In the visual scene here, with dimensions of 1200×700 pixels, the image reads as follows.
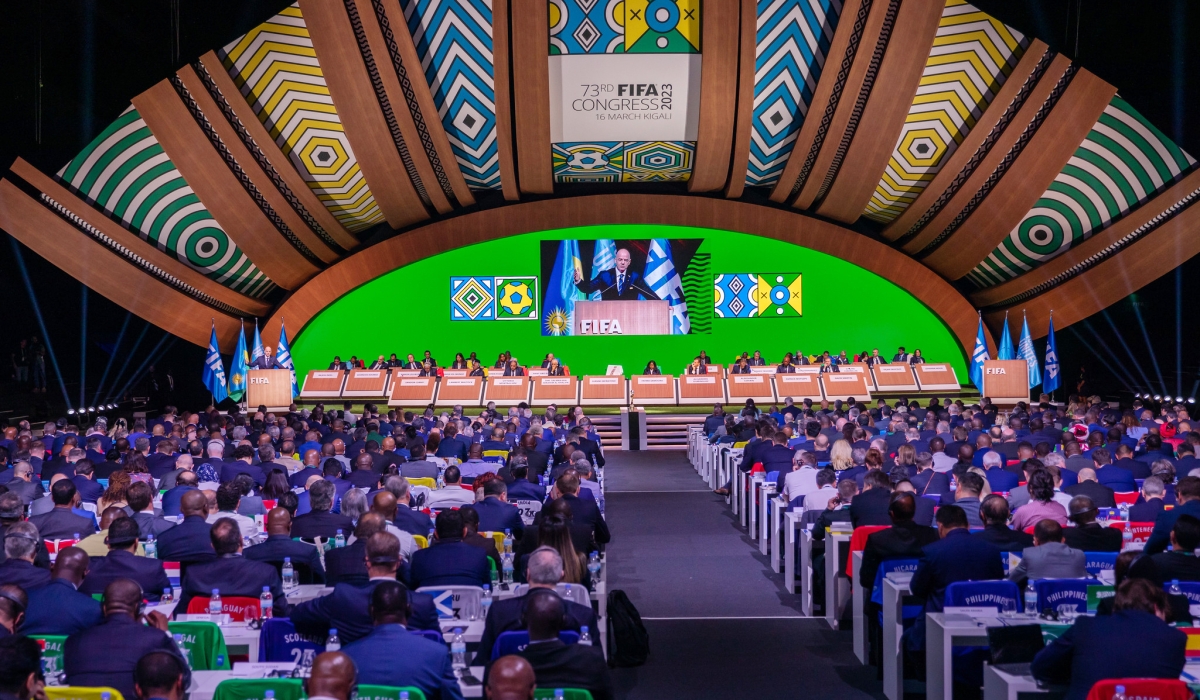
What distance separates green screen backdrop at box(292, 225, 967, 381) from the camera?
2661 centimetres

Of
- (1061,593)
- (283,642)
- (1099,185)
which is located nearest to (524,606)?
(283,642)

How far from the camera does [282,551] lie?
5.94 metres

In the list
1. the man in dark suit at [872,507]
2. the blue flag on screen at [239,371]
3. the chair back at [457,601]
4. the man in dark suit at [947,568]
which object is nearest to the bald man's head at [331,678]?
the chair back at [457,601]

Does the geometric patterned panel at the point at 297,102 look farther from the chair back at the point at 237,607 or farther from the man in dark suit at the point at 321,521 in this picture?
the chair back at the point at 237,607

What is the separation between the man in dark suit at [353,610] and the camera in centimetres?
464

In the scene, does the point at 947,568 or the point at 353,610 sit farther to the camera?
the point at 947,568

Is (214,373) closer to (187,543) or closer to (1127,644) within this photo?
(187,543)

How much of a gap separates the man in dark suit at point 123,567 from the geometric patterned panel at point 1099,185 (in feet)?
54.2

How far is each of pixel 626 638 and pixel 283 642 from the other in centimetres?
257

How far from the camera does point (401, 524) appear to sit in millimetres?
6953

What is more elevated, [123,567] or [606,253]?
[606,253]

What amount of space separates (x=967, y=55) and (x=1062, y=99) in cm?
180

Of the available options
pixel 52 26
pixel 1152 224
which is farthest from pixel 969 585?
pixel 1152 224

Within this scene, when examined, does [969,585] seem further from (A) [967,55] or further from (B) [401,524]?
(A) [967,55]
